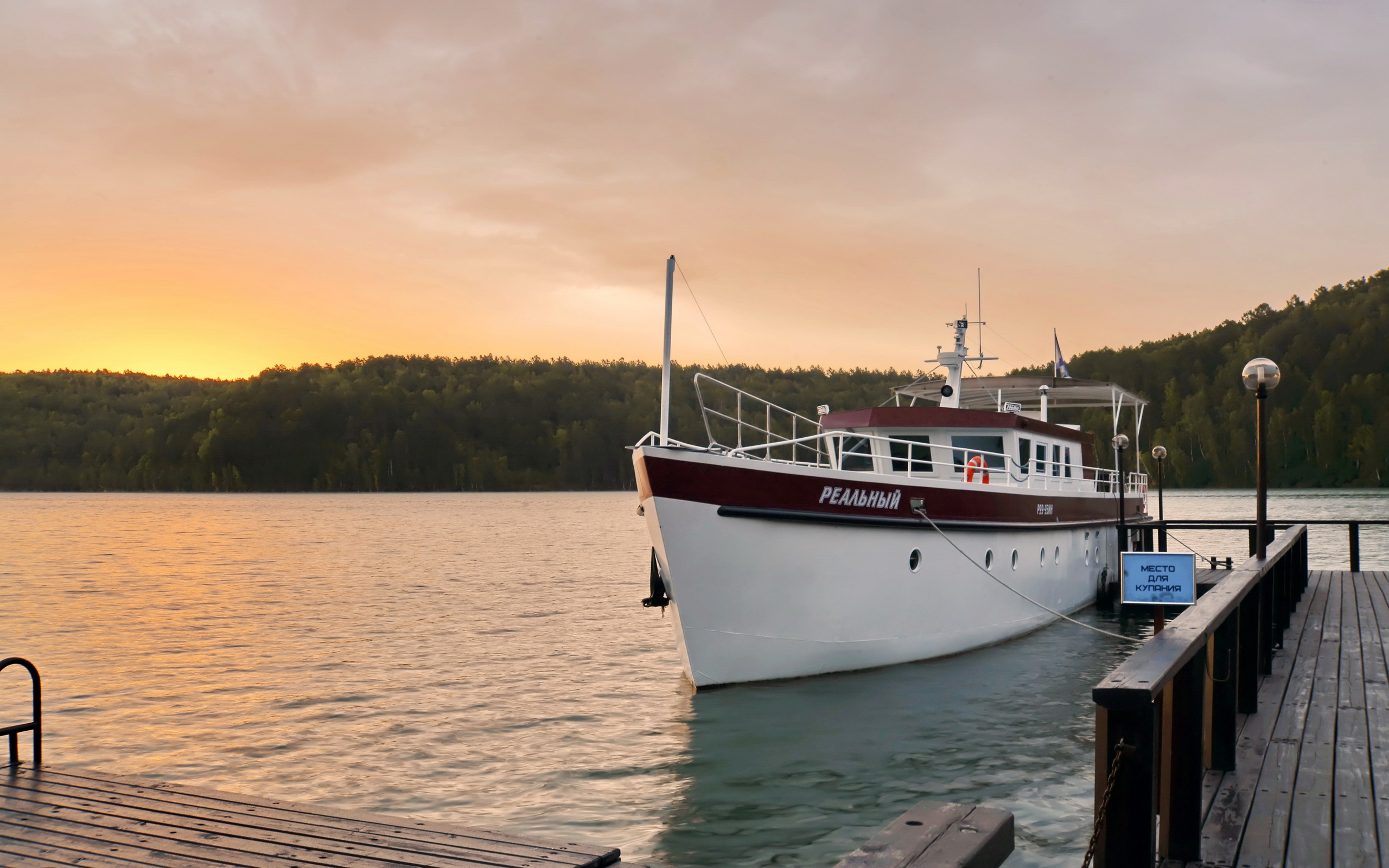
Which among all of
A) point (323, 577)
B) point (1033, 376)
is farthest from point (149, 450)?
point (1033, 376)

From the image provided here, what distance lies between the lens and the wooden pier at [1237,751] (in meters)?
3.27

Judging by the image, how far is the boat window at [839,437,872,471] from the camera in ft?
57.9

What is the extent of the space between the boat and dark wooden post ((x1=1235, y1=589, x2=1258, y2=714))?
20.1 feet

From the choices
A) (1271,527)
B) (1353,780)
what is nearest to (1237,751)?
(1353,780)

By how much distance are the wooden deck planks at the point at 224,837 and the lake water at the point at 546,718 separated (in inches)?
109

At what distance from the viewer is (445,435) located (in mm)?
167375

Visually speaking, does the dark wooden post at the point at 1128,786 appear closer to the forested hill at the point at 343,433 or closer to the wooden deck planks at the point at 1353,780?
the wooden deck planks at the point at 1353,780

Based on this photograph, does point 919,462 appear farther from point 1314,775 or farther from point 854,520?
point 1314,775

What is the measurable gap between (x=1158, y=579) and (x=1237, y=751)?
1.99 m

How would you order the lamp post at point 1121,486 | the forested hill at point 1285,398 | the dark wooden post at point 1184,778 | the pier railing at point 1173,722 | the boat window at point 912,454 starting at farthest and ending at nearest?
1. the forested hill at point 1285,398
2. the lamp post at point 1121,486
3. the boat window at point 912,454
4. the dark wooden post at point 1184,778
5. the pier railing at point 1173,722

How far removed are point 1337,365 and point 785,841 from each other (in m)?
147

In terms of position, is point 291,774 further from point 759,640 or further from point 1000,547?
point 1000,547

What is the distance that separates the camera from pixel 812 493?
12.5 meters

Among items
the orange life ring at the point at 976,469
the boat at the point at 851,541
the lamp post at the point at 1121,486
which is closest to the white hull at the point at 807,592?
the boat at the point at 851,541
